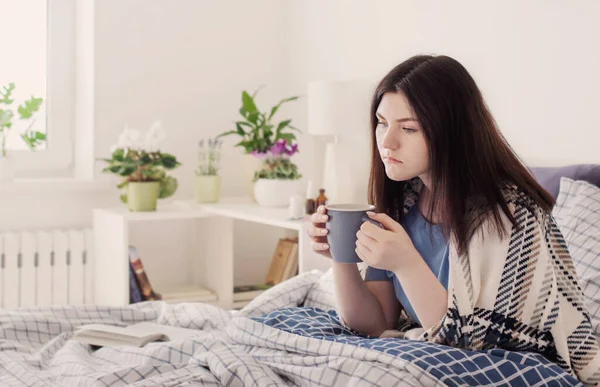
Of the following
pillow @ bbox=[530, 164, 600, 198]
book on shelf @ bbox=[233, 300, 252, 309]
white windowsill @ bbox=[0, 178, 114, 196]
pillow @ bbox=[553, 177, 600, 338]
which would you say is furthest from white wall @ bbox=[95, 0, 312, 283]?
pillow @ bbox=[553, 177, 600, 338]

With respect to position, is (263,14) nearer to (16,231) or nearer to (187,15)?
(187,15)

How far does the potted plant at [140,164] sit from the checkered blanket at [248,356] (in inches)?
48.0

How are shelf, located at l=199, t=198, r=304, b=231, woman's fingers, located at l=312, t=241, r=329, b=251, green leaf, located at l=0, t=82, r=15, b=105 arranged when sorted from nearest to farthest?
woman's fingers, located at l=312, t=241, r=329, b=251 < shelf, located at l=199, t=198, r=304, b=231 < green leaf, located at l=0, t=82, r=15, b=105

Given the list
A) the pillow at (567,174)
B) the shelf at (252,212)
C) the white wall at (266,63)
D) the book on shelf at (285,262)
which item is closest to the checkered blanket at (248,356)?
the pillow at (567,174)

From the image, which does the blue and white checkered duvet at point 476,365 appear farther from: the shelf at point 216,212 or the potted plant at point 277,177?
the potted plant at point 277,177

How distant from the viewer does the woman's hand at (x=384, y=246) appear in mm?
1271

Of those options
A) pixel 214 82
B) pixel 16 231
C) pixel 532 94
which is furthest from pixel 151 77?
pixel 532 94

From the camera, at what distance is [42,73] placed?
11.7 ft

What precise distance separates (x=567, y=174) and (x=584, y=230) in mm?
258

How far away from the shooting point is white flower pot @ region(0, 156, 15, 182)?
3254mm

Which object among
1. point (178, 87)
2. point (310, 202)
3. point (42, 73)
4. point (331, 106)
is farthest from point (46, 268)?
point (331, 106)

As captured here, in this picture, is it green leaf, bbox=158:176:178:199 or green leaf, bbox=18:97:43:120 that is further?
green leaf, bbox=18:97:43:120

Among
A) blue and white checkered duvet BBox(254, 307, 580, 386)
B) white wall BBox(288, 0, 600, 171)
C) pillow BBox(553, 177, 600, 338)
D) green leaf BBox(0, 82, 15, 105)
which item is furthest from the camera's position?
green leaf BBox(0, 82, 15, 105)

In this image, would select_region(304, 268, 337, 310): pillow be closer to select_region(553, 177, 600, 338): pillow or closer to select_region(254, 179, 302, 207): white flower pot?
select_region(553, 177, 600, 338): pillow
